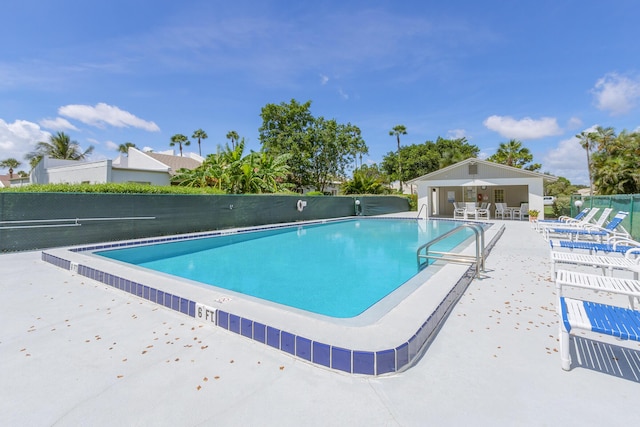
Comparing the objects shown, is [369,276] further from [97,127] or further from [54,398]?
[97,127]

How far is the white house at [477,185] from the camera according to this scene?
17.3 metres

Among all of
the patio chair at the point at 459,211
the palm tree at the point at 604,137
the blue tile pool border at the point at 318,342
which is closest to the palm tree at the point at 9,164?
the blue tile pool border at the point at 318,342

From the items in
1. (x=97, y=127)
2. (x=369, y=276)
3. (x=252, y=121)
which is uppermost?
(x=97, y=127)

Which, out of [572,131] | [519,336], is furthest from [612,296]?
[572,131]

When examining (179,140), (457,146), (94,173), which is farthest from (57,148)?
(457,146)

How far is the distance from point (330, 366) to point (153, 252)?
8613mm

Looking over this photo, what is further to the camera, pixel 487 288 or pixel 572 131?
pixel 572 131

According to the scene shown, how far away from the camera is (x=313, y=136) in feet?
98.9

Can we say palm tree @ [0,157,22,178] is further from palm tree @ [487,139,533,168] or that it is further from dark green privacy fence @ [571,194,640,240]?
palm tree @ [487,139,533,168]

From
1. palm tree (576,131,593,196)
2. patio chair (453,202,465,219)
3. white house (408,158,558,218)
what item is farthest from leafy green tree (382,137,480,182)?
patio chair (453,202,465,219)

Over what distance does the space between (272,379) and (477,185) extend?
19.6 m

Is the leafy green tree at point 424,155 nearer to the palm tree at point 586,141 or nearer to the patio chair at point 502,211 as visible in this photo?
the palm tree at point 586,141

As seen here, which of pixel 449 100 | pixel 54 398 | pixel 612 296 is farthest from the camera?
pixel 449 100

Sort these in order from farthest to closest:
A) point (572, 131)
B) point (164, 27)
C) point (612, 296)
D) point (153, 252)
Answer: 1. point (572, 131)
2. point (164, 27)
3. point (153, 252)
4. point (612, 296)
